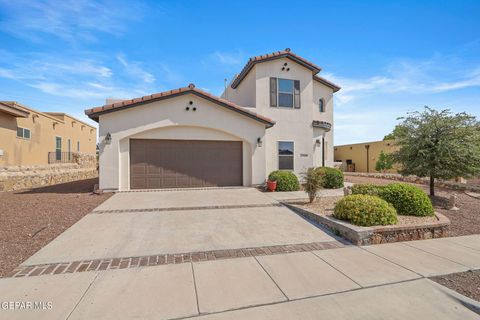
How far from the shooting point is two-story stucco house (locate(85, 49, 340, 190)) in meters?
10.5

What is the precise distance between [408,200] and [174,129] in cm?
988

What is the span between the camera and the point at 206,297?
2996 mm

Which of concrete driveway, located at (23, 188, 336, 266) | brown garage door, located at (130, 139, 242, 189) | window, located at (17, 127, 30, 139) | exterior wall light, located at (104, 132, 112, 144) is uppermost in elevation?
window, located at (17, 127, 30, 139)

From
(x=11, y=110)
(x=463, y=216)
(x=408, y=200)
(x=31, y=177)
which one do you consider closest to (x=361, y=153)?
(x=463, y=216)

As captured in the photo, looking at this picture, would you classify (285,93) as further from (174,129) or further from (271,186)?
(174,129)

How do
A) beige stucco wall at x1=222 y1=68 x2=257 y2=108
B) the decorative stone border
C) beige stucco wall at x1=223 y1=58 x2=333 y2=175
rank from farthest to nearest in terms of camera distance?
beige stucco wall at x1=222 y1=68 x2=257 y2=108, beige stucco wall at x1=223 y1=58 x2=333 y2=175, the decorative stone border

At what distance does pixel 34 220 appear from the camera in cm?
621

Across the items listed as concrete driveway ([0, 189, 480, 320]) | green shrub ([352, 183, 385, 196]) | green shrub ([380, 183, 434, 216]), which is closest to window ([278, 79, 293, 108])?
green shrub ([352, 183, 385, 196])

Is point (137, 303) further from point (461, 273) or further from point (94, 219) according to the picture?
point (461, 273)

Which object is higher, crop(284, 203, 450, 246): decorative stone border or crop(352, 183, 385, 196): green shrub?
crop(352, 183, 385, 196): green shrub

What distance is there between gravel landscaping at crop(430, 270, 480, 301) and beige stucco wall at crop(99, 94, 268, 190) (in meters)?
8.78

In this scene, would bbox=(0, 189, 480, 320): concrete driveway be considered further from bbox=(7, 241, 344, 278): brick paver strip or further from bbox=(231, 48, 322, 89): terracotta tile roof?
bbox=(231, 48, 322, 89): terracotta tile roof

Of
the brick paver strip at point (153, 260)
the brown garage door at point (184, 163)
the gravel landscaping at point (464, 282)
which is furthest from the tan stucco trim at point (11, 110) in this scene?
the gravel landscaping at point (464, 282)

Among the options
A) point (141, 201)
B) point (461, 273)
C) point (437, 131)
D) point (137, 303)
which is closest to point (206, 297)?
point (137, 303)
